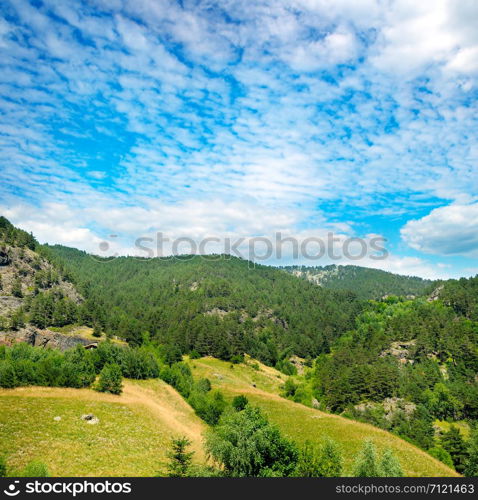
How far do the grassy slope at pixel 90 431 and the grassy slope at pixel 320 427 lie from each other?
696 inches

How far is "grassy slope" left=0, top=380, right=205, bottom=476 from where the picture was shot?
35.8 m

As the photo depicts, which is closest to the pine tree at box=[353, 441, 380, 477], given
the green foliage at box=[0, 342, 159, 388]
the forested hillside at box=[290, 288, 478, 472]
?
the forested hillside at box=[290, 288, 478, 472]

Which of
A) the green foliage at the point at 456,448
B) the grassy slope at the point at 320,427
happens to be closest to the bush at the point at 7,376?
the grassy slope at the point at 320,427

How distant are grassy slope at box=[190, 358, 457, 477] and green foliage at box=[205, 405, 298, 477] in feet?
50.4

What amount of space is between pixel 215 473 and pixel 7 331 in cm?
11546

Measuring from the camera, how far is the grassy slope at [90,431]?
118 ft

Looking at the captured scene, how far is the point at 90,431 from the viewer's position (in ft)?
146

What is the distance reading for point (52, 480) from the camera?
18.6 meters

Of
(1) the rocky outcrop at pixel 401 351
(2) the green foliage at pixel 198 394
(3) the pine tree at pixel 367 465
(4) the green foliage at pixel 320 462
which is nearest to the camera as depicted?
(3) the pine tree at pixel 367 465

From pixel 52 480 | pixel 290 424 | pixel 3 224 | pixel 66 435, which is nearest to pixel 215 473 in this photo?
pixel 52 480

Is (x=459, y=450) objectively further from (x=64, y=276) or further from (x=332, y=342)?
(x=64, y=276)

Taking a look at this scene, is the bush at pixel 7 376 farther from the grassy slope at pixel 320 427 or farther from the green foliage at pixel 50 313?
the green foliage at pixel 50 313

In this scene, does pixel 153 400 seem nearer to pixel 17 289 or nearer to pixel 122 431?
pixel 122 431

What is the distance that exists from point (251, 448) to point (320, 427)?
3683cm
